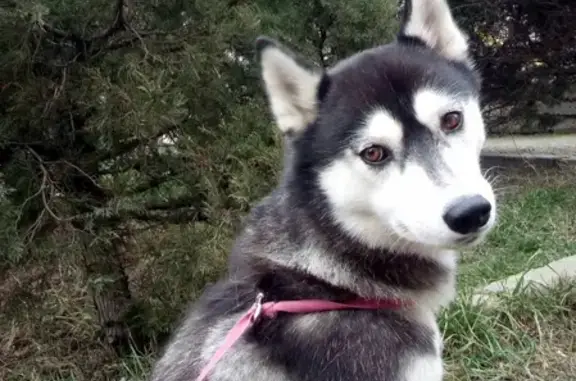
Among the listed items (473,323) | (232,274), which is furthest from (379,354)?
(473,323)

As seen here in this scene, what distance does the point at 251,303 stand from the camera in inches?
87.1

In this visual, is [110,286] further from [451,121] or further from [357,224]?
[451,121]

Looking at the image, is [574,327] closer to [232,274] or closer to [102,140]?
[232,274]

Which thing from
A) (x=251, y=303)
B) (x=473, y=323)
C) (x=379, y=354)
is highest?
(x=251, y=303)

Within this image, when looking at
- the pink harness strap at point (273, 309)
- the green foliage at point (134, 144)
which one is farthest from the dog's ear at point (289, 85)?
the green foliage at point (134, 144)

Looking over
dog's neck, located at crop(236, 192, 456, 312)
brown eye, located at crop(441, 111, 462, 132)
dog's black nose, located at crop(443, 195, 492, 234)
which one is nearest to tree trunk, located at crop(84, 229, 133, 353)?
dog's neck, located at crop(236, 192, 456, 312)

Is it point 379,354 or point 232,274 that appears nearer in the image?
point 379,354

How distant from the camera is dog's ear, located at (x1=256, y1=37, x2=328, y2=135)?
7.57ft

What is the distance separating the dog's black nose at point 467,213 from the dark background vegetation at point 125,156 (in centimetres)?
190

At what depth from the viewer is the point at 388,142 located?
85.1 inches

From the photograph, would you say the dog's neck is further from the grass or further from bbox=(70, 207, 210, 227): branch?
bbox=(70, 207, 210, 227): branch

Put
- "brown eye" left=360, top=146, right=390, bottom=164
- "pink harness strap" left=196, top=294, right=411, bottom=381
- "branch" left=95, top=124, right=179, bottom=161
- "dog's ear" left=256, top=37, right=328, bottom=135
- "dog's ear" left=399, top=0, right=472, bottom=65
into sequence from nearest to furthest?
"pink harness strap" left=196, top=294, right=411, bottom=381, "brown eye" left=360, top=146, right=390, bottom=164, "dog's ear" left=256, top=37, right=328, bottom=135, "dog's ear" left=399, top=0, right=472, bottom=65, "branch" left=95, top=124, right=179, bottom=161

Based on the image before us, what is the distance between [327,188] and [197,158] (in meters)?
1.76

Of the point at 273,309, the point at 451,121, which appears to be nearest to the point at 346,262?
the point at 273,309
